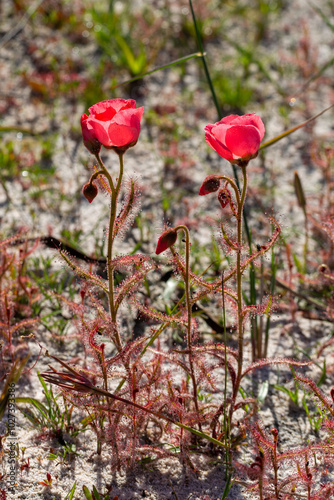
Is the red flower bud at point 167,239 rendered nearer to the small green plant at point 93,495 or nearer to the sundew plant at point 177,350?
the sundew plant at point 177,350

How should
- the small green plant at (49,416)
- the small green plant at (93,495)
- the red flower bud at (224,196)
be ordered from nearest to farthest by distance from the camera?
1. the red flower bud at (224,196)
2. the small green plant at (93,495)
3. the small green plant at (49,416)

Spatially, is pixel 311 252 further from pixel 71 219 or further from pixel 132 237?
pixel 71 219

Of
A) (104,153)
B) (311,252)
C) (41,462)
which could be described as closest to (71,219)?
(104,153)

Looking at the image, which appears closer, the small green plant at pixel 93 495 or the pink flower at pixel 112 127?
the pink flower at pixel 112 127

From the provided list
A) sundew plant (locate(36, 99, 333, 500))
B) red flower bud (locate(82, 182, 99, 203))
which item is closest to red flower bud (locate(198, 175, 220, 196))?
sundew plant (locate(36, 99, 333, 500))

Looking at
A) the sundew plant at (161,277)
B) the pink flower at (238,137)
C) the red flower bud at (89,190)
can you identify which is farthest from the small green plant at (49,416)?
the pink flower at (238,137)

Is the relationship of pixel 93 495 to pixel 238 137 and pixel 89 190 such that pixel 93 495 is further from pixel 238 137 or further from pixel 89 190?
pixel 238 137

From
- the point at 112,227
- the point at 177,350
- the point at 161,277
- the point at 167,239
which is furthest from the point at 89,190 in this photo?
the point at 161,277
